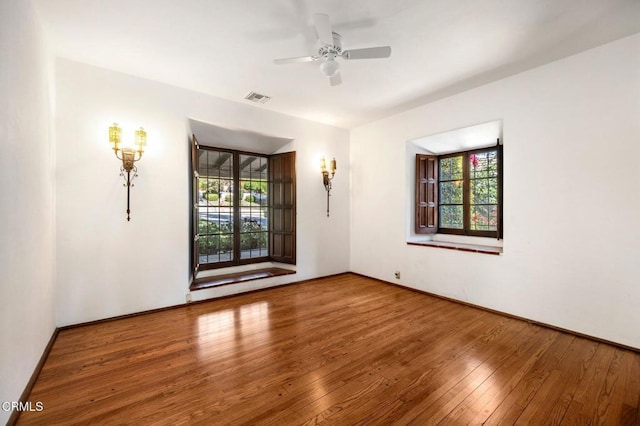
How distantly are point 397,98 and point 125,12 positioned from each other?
332 cm

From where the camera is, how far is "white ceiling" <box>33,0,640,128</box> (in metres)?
2.21

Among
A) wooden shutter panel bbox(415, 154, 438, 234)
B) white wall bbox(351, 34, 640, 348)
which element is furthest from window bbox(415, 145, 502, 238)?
white wall bbox(351, 34, 640, 348)

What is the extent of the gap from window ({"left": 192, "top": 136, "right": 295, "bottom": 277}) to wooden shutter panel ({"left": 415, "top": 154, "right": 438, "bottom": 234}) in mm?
2215

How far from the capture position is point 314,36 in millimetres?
2602

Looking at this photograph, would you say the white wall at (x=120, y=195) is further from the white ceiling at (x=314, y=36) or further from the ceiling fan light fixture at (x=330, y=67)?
the ceiling fan light fixture at (x=330, y=67)

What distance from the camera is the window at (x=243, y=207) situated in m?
4.65

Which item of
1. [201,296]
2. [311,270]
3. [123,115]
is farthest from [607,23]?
[201,296]

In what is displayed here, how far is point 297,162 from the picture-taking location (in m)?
4.85

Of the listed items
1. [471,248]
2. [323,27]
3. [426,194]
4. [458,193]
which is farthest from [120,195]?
[458,193]

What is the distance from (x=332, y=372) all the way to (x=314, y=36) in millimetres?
3082

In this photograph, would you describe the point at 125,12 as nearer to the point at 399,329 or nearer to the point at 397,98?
the point at 397,98

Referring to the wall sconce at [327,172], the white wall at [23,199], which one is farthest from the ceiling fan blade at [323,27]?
the wall sconce at [327,172]

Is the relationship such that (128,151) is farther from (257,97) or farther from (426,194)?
(426,194)

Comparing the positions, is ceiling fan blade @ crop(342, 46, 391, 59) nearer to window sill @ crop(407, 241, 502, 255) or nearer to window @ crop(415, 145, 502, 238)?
window @ crop(415, 145, 502, 238)
